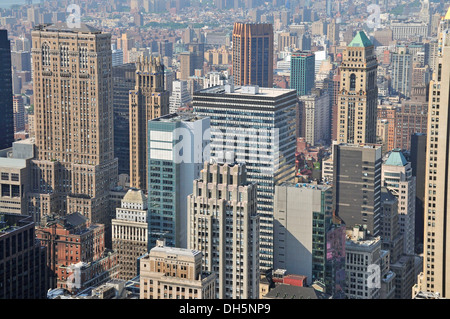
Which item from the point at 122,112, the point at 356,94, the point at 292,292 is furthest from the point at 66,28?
the point at 292,292

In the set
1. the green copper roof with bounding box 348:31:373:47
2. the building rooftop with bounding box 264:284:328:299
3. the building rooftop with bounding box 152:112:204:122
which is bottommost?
the building rooftop with bounding box 264:284:328:299

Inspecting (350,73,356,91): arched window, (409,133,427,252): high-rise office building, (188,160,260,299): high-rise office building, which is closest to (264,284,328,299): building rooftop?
(188,160,260,299): high-rise office building

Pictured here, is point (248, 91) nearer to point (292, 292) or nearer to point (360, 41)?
point (360, 41)

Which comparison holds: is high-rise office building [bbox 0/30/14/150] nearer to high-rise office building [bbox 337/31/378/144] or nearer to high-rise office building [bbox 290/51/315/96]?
high-rise office building [bbox 337/31/378/144]

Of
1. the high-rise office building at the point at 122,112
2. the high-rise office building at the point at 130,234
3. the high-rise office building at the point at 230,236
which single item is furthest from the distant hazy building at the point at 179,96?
the high-rise office building at the point at 230,236
